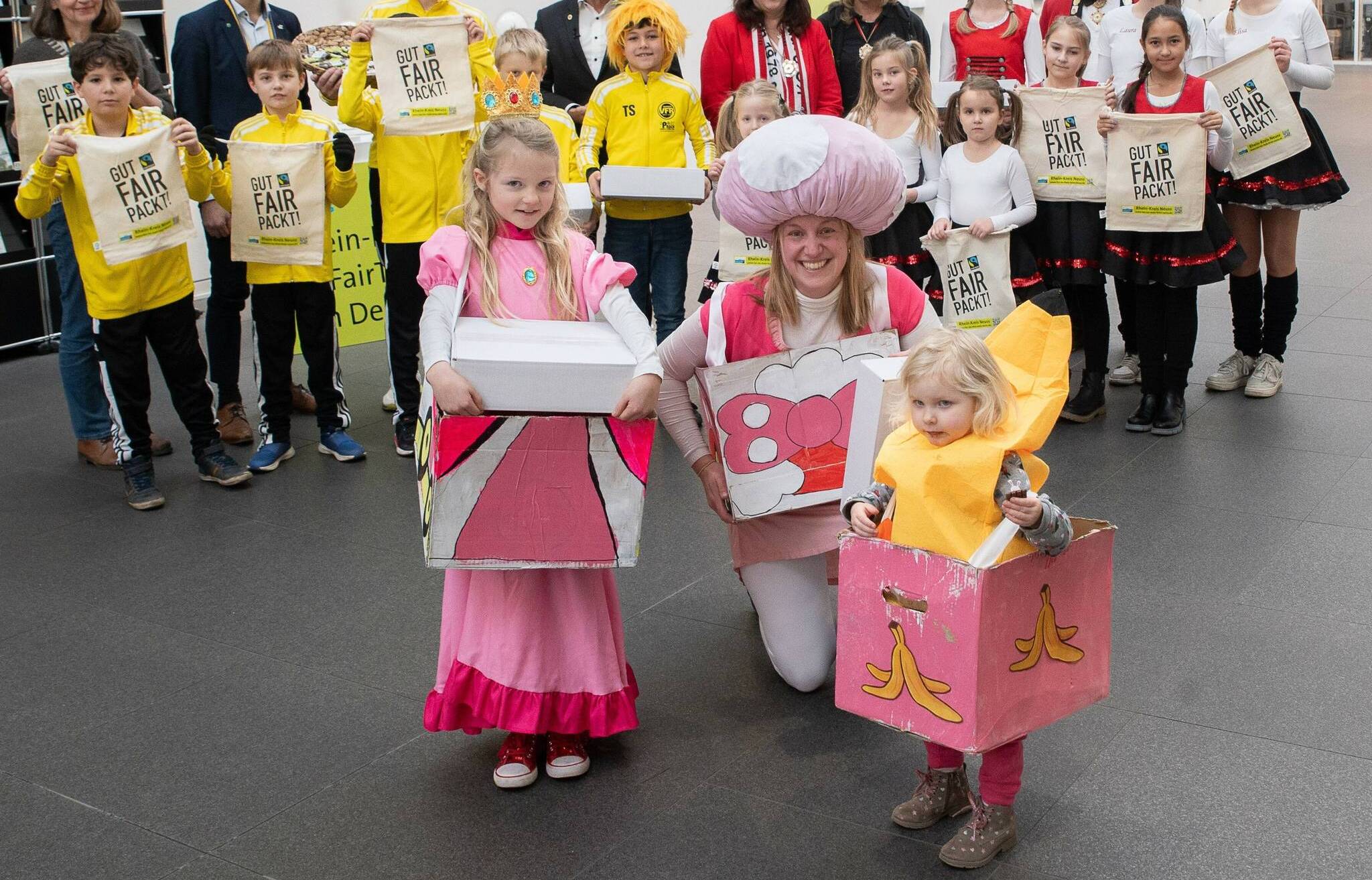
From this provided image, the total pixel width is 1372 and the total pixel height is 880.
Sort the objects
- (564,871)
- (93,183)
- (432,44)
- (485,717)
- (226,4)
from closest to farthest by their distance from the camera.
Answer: (564,871) < (485,717) < (93,183) < (432,44) < (226,4)

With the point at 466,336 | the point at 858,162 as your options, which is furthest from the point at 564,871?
the point at 858,162

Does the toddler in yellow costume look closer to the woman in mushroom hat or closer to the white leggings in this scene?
the woman in mushroom hat

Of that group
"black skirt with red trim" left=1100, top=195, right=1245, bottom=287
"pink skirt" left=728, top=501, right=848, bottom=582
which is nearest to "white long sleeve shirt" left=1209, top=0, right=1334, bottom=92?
"black skirt with red trim" left=1100, top=195, right=1245, bottom=287

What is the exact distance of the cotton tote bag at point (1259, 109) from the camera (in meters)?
5.43

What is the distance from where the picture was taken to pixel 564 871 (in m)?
2.79

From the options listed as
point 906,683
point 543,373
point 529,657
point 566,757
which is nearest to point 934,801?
point 906,683

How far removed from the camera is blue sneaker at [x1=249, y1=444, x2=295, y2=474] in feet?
18.1

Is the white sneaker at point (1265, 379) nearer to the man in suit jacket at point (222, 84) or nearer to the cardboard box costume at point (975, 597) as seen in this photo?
the cardboard box costume at point (975, 597)

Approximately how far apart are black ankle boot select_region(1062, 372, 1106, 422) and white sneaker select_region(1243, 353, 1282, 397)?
693mm

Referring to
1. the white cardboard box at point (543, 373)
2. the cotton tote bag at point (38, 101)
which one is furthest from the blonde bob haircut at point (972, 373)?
the cotton tote bag at point (38, 101)

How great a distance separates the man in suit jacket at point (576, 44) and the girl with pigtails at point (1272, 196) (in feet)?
8.30

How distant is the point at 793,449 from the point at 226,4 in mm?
3542

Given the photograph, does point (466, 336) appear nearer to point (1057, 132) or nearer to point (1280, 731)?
point (1280, 731)

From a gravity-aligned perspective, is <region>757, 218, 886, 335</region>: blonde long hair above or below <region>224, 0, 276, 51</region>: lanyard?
below
